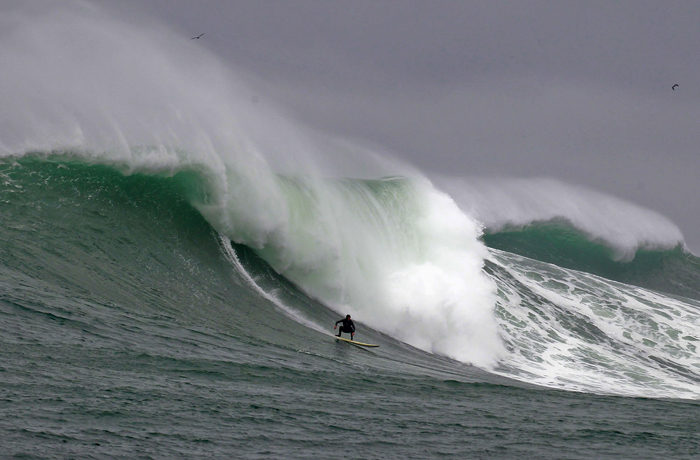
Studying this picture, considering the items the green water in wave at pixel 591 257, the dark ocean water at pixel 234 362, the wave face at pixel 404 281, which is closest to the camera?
the dark ocean water at pixel 234 362

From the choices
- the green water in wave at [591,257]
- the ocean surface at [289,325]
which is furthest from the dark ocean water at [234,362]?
the green water in wave at [591,257]

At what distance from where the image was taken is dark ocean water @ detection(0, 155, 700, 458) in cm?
904

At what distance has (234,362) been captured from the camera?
484 inches

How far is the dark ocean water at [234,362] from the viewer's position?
9039 millimetres

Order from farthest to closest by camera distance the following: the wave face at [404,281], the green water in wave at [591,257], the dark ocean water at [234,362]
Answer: the green water in wave at [591,257] < the wave face at [404,281] < the dark ocean water at [234,362]

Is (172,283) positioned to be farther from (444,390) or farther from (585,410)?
(585,410)

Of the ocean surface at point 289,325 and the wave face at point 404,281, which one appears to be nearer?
the ocean surface at point 289,325

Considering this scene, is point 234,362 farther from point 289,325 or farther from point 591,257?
point 591,257

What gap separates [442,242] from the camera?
26484mm

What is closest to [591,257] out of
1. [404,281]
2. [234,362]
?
[404,281]

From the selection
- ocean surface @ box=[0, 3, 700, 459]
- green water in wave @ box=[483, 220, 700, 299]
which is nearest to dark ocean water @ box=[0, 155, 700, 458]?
ocean surface @ box=[0, 3, 700, 459]

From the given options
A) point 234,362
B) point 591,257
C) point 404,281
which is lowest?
point 234,362

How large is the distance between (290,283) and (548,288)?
402 inches

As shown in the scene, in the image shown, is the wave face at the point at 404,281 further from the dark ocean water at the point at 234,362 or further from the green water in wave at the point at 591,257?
the green water in wave at the point at 591,257
